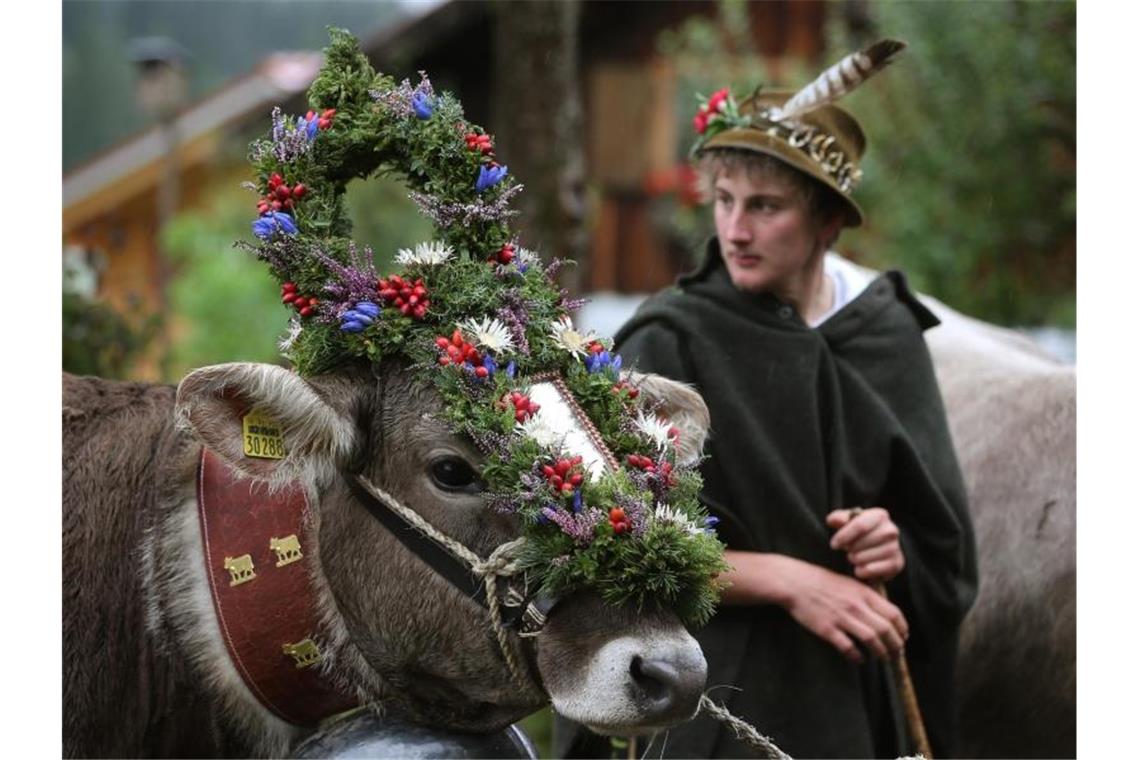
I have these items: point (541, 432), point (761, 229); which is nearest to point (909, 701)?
point (761, 229)

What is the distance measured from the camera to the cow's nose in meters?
2.58

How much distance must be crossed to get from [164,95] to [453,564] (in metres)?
11.0

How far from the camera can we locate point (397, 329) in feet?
9.55

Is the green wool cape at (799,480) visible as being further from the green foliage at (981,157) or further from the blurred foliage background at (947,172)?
the green foliage at (981,157)

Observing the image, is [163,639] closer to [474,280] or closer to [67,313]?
[474,280]

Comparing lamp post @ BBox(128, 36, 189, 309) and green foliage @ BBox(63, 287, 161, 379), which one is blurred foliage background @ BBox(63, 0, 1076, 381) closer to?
lamp post @ BBox(128, 36, 189, 309)

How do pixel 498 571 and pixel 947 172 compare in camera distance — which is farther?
pixel 947 172

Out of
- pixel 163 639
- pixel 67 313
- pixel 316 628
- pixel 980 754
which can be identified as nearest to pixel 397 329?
pixel 316 628

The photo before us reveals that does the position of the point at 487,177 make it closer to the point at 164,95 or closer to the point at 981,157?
the point at 981,157

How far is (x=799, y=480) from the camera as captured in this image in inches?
147

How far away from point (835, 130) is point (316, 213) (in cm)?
159

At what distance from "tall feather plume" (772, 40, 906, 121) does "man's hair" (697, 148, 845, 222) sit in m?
0.16

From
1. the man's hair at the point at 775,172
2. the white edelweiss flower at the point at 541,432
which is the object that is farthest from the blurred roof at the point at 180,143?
the white edelweiss flower at the point at 541,432

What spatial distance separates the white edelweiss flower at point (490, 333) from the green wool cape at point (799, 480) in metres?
0.88
